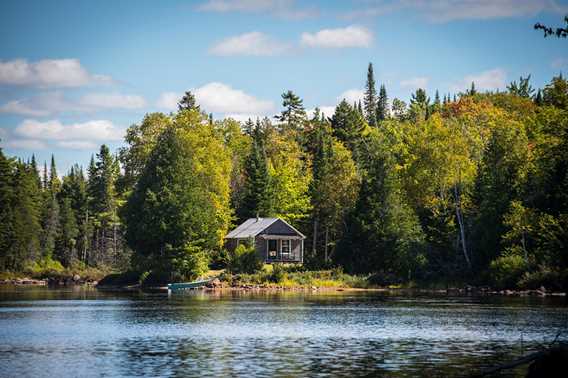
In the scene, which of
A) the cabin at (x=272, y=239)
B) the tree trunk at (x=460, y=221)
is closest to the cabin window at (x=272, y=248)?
the cabin at (x=272, y=239)

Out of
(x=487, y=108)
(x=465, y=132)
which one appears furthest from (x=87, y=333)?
(x=487, y=108)

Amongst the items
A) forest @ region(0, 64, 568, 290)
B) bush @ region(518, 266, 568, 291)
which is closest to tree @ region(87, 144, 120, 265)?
forest @ region(0, 64, 568, 290)

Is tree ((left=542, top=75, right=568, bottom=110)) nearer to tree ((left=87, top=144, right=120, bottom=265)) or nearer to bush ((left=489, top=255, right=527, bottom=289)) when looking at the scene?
bush ((left=489, top=255, right=527, bottom=289))

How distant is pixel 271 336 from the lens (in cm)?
4425

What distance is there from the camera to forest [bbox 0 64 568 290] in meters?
79.5

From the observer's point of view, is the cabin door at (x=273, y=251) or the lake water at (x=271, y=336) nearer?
the lake water at (x=271, y=336)

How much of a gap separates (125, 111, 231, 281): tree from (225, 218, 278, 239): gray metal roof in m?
4.89

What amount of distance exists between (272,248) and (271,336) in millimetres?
69318

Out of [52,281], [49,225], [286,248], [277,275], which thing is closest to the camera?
[277,275]


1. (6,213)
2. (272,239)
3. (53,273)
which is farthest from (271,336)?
(53,273)

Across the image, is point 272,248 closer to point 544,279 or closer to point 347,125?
point 544,279

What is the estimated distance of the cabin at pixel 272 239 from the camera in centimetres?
11038

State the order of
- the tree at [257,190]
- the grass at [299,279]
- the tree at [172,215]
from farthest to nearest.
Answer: the tree at [257,190]
the tree at [172,215]
the grass at [299,279]

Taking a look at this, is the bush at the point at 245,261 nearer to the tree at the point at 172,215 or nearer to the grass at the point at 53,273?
the tree at the point at 172,215
